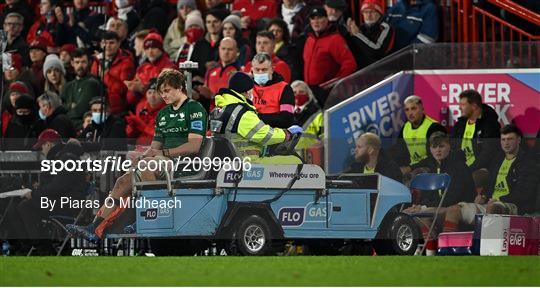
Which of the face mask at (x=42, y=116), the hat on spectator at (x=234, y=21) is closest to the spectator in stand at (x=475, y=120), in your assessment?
the hat on spectator at (x=234, y=21)

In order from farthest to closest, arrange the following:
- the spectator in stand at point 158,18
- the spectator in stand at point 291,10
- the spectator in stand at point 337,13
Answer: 1. the spectator in stand at point 158,18
2. the spectator in stand at point 291,10
3. the spectator in stand at point 337,13

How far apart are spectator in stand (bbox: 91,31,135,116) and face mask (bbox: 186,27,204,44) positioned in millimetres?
1072

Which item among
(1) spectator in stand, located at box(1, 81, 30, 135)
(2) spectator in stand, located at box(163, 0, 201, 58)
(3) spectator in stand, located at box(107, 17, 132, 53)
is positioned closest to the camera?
(1) spectator in stand, located at box(1, 81, 30, 135)

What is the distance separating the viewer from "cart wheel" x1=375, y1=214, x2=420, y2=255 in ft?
54.9

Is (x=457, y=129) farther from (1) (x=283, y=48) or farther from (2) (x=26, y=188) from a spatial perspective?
(2) (x=26, y=188)

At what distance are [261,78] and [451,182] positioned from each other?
2371 millimetres

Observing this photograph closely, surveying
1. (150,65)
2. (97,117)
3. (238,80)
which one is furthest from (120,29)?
(238,80)

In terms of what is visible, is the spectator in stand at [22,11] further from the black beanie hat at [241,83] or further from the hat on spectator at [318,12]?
the black beanie hat at [241,83]

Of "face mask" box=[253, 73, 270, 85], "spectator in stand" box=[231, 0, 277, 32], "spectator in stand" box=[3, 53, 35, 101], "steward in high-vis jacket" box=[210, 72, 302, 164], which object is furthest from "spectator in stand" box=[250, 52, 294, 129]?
"spectator in stand" box=[3, 53, 35, 101]

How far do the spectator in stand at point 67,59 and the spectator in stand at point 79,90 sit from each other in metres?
0.58

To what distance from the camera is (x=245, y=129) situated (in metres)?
16.7

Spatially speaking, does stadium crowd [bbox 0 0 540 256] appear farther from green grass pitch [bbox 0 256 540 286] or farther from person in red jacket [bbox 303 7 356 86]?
green grass pitch [bbox 0 256 540 286]

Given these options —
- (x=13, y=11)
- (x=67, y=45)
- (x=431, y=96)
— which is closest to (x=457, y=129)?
(x=431, y=96)

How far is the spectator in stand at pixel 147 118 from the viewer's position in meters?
20.4
